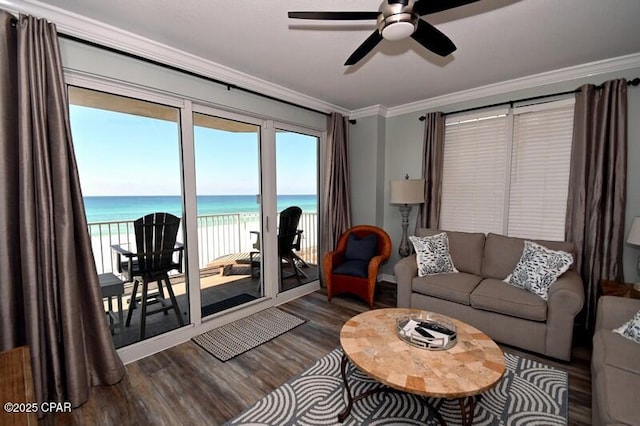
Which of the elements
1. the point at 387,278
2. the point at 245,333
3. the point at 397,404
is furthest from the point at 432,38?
Answer: the point at 387,278

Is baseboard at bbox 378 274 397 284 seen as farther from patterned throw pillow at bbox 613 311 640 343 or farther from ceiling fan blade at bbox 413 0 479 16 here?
ceiling fan blade at bbox 413 0 479 16

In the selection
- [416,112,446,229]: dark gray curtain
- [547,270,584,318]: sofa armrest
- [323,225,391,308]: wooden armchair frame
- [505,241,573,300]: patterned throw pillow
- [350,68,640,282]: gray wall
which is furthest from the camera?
[416,112,446,229]: dark gray curtain

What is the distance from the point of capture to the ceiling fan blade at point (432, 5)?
1369 millimetres

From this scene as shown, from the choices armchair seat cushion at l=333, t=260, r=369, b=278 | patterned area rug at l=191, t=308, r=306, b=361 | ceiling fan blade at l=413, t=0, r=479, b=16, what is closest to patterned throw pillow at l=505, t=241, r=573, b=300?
armchair seat cushion at l=333, t=260, r=369, b=278

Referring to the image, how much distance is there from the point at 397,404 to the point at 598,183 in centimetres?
280

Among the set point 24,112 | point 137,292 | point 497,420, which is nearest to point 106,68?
point 24,112

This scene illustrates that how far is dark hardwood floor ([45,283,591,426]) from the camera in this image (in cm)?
179

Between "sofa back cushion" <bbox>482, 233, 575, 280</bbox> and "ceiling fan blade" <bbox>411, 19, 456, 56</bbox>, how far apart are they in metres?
2.22

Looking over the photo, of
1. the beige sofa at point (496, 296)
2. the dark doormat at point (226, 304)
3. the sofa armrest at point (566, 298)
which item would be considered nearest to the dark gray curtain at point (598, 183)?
the beige sofa at point (496, 296)

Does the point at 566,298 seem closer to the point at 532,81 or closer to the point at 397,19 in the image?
the point at 532,81

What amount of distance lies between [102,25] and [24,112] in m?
0.87

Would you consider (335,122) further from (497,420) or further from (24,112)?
(497,420)

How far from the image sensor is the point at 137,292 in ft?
9.01

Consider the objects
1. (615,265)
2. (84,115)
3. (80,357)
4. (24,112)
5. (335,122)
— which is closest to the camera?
(24,112)
